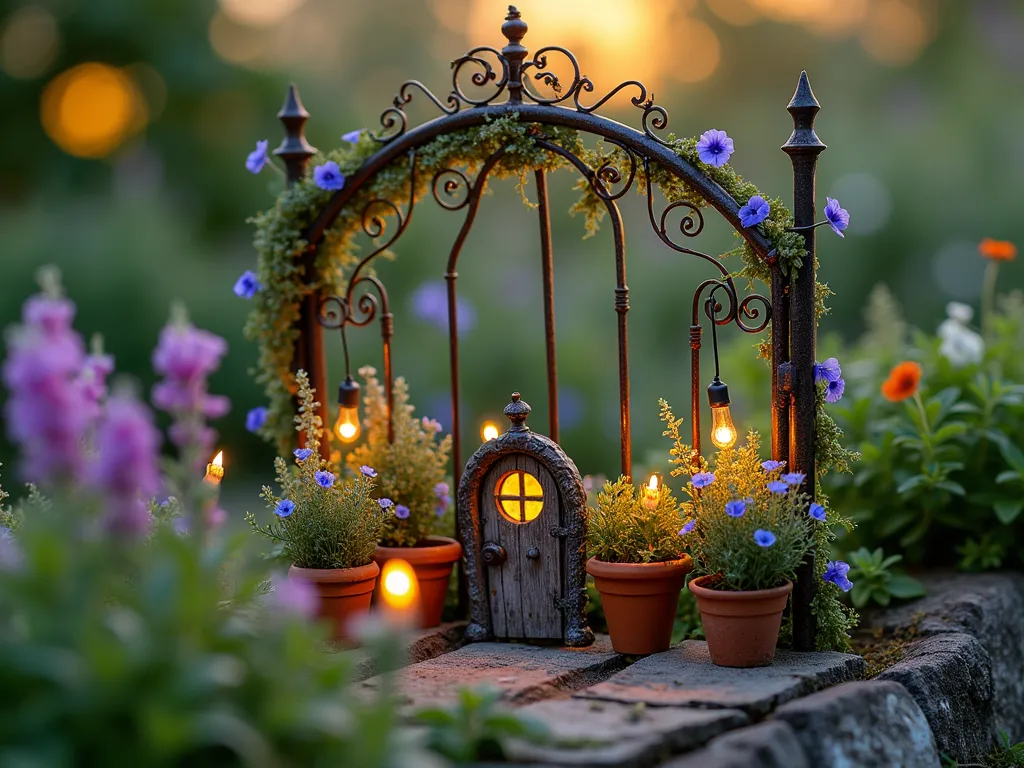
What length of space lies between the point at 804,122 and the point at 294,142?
1994 millimetres

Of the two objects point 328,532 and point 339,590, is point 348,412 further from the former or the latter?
point 339,590

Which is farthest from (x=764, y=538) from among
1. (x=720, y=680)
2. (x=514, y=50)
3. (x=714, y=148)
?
(x=514, y=50)

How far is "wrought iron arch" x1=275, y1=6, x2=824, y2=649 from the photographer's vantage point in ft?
11.6

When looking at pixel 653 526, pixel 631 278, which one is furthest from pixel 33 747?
pixel 631 278

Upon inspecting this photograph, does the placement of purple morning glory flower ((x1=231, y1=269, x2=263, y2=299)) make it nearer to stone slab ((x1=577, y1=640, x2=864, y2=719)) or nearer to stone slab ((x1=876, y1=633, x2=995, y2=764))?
stone slab ((x1=577, y1=640, x2=864, y2=719))

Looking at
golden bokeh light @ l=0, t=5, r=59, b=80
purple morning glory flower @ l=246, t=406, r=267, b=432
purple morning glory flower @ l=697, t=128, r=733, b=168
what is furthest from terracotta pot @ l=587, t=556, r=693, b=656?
golden bokeh light @ l=0, t=5, r=59, b=80

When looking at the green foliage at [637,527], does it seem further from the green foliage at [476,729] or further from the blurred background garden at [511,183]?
the blurred background garden at [511,183]

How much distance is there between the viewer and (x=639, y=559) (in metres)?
3.60

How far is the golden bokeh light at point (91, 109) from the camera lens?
1060 centimetres

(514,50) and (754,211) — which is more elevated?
(514,50)

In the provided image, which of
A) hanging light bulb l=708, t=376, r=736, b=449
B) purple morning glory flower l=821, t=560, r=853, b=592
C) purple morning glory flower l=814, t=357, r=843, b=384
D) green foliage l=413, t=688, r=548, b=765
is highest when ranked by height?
purple morning glory flower l=814, t=357, r=843, b=384

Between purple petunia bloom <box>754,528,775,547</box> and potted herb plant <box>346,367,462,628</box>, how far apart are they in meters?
1.23

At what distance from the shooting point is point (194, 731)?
2.10m

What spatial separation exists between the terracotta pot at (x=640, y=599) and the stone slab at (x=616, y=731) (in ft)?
1.95
